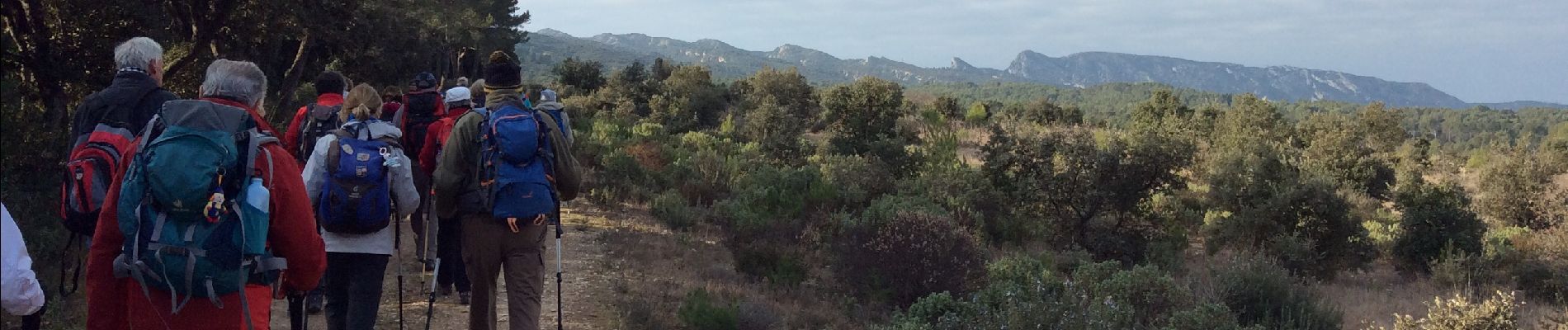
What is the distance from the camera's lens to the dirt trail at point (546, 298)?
6483mm

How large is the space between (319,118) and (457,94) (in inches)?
36.7

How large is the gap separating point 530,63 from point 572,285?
113m

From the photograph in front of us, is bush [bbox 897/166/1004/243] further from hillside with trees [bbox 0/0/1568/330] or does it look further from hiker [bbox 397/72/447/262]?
hiker [bbox 397/72/447/262]

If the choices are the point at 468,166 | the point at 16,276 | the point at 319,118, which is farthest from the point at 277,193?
the point at 319,118

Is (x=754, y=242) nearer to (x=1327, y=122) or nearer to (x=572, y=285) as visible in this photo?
(x=572, y=285)

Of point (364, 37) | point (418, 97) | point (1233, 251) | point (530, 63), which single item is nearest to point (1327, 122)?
point (1233, 251)

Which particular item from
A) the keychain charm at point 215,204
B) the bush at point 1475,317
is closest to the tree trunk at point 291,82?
the keychain charm at point 215,204

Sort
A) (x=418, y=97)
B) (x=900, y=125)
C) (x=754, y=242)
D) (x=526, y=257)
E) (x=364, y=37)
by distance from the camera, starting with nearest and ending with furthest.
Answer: (x=526, y=257) < (x=418, y=97) < (x=754, y=242) < (x=364, y=37) < (x=900, y=125)

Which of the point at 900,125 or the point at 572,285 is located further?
the point at 900,125

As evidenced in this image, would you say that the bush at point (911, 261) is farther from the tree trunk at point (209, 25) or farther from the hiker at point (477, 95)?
the tree trunk at point (209, 25)

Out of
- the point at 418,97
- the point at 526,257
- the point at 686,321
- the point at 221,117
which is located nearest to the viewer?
the point at 221,117

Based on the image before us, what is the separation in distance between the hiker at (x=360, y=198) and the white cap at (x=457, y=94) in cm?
141

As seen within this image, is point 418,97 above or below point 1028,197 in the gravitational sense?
above

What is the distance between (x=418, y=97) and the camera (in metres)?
6.33
